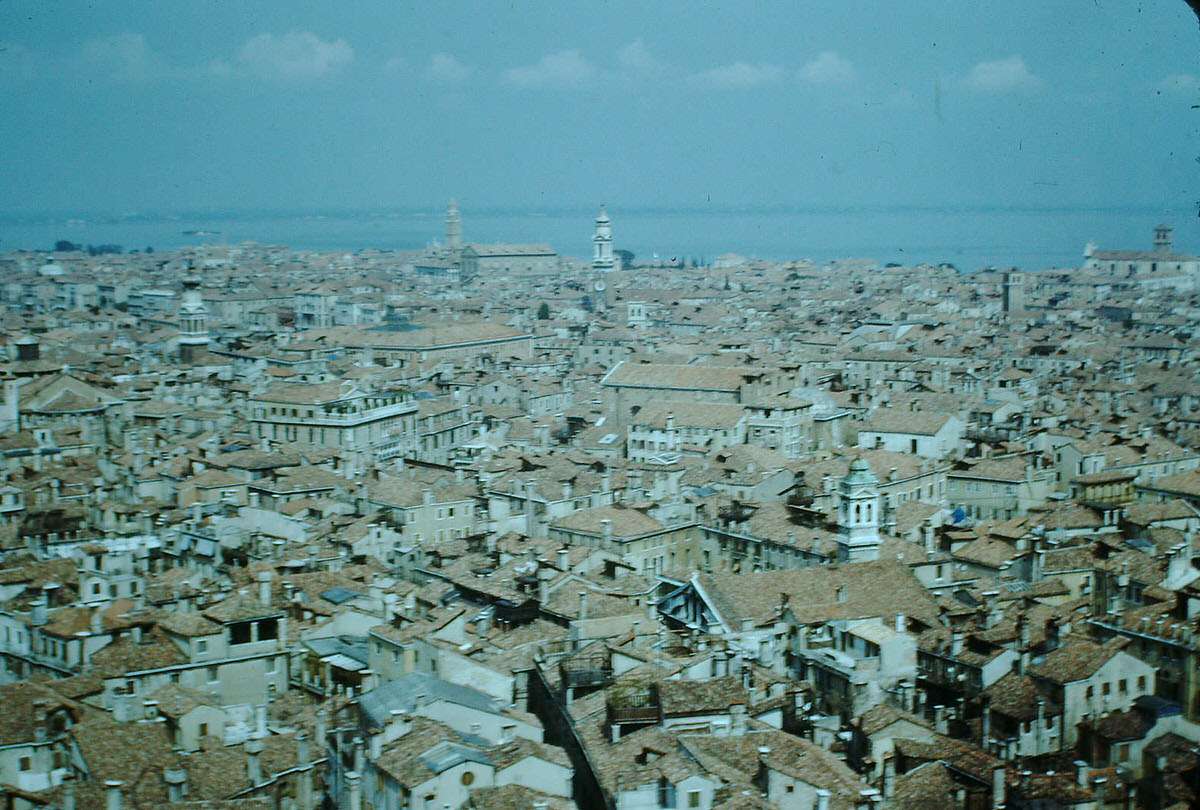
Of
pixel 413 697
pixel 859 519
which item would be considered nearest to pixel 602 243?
pixel 859 519

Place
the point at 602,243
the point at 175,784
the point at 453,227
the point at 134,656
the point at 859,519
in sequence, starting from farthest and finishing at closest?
the point at 453,227 < the point at 602,243 < the point at 859,519 < the point at 134,656 < the point at 175,784

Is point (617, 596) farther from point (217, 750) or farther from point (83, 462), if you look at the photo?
point (83, 462)

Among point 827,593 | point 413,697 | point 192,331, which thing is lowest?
point 827,593

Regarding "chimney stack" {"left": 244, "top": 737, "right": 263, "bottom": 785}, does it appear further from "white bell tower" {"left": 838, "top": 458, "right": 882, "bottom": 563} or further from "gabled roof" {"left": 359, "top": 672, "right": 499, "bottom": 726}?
"white bell tower" {"left": 838, "top": 458, "right": 882, "bottom": 563}

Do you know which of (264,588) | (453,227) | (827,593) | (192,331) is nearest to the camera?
(264,588)

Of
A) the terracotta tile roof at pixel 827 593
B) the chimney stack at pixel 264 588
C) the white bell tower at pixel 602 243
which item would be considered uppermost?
the white bell tower at pixel 602 243

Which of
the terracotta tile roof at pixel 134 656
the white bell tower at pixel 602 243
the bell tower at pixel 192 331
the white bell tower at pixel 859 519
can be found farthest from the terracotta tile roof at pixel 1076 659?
the white bell tower at pixel 602 243

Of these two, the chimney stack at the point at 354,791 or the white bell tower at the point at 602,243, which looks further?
the white bell tower at the point at 602,243

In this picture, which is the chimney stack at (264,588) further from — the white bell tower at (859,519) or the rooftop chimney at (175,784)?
the white bell tower at (859,519)

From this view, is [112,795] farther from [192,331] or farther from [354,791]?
[192,331]
